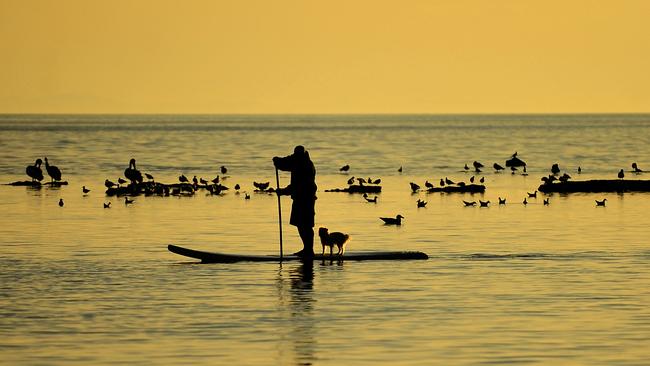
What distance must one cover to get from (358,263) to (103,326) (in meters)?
8.45

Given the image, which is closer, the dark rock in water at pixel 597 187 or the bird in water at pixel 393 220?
the bird in water at pixel 393 220

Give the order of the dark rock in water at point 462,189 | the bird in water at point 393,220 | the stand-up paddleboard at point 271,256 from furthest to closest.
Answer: the dark rock in water at point 462,189 → the bird in water at point 393,220 → the stand-up paddleboard at point 271,256

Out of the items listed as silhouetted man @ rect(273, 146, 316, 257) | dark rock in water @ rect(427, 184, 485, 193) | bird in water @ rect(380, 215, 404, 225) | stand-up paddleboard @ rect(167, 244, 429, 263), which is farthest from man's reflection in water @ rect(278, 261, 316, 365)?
dark rock in water @ rect(427, 184, 485, 193)

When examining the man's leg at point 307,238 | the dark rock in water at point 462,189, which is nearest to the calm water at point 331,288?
the man's leg at point 307,238

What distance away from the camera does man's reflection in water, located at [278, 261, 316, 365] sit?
1691 centimetres

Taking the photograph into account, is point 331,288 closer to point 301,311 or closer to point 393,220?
point 301,311

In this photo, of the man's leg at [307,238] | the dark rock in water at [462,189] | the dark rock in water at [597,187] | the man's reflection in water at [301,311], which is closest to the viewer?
the man's reflection in water at [301,311]

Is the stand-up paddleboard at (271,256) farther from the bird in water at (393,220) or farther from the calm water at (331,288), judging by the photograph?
the bird in water at (393,220)

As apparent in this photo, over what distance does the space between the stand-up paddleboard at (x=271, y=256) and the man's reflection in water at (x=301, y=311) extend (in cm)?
53

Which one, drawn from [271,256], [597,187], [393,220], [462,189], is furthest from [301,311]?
[462,189]

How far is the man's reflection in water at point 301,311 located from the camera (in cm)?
1691

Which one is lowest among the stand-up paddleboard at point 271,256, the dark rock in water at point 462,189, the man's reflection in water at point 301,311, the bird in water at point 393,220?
the man's reflection in water at point 301,311

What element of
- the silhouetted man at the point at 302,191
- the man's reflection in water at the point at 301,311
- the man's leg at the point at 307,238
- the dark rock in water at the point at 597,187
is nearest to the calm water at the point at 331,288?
the man's reflection in water at the point at 301,311

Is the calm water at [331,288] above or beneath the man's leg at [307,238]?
beneath
